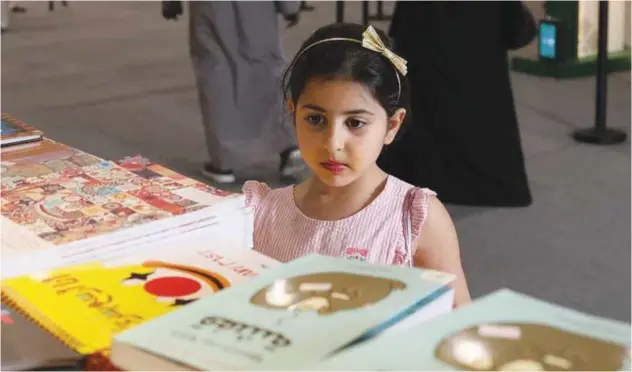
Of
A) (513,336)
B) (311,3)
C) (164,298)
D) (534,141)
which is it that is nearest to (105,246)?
(164,298)

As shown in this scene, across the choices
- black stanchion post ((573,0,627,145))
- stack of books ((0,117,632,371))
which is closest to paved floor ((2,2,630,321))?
black stanchion post ((573,0,627,145))

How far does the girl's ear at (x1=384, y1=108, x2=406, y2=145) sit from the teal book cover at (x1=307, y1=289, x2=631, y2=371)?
24.8 inches

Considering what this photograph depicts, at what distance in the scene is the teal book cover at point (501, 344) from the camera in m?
0.56

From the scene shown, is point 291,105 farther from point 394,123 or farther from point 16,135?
point 16,135

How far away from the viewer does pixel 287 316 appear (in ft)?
2.11

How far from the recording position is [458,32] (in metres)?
2.74

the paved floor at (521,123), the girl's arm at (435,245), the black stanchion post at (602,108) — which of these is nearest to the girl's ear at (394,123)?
the girl's arm at (435,245)

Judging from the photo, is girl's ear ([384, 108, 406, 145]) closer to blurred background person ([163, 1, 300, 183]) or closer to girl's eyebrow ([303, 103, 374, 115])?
girl's eyebrow ([303, 103, 374, 115])

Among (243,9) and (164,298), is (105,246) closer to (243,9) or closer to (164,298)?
(164,298)

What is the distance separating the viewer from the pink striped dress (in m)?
1.25

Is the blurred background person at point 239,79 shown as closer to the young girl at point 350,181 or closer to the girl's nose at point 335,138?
the young girl at point 350,181

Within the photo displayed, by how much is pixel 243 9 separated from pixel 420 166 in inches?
31.2

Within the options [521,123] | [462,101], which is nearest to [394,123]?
[462,101]

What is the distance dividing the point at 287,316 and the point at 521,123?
3376mm
